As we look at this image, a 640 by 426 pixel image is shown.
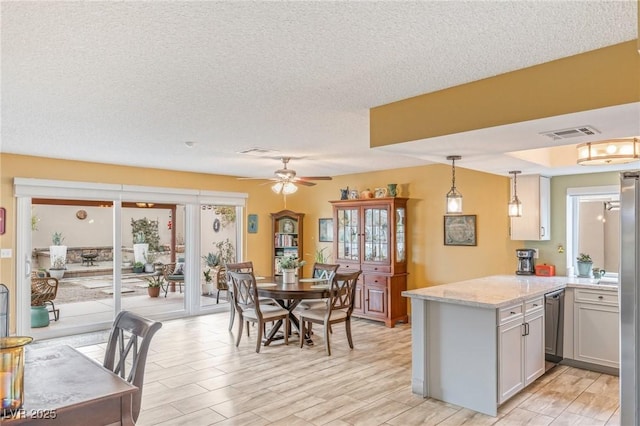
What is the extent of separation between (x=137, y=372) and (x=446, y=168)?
202 inches

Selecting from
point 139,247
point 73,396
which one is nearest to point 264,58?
point 73,396

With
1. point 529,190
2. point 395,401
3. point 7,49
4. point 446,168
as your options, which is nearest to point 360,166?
point 446,168

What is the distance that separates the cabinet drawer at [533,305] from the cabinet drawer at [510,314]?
0.12 meters

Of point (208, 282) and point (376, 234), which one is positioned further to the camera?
point (208, 282)

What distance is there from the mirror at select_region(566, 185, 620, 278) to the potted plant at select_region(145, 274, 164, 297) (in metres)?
6.91

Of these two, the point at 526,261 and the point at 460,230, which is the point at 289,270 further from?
the point at 526,261

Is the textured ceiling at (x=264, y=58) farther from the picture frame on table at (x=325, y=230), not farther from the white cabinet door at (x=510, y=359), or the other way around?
the picture frame on table at (x=325, y=230)

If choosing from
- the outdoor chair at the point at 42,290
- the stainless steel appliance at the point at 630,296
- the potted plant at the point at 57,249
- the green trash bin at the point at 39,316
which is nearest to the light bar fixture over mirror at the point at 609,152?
the stainless steel appliance at the point at 630,296

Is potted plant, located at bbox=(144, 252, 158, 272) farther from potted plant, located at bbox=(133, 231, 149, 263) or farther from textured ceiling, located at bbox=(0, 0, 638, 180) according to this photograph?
textured ceiling, located at bbox=(0, 0, 638, 180)

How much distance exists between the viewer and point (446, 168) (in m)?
6.07

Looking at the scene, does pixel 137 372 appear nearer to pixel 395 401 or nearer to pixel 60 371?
pixel 60 371

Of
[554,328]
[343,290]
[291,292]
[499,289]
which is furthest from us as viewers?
[343,290]

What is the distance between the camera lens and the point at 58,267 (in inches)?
264

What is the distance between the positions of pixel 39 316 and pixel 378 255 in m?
5.03
